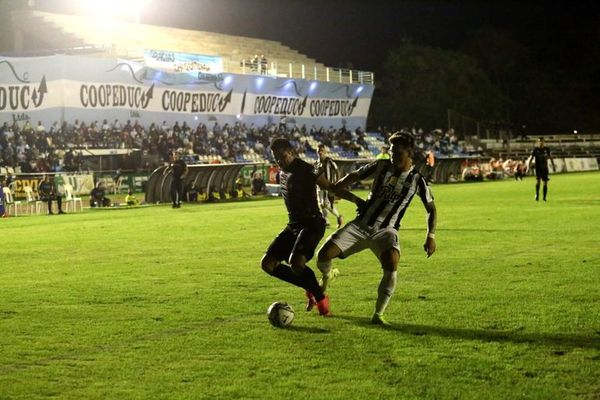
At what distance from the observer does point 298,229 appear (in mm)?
9883

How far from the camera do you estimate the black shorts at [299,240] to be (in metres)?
9.69

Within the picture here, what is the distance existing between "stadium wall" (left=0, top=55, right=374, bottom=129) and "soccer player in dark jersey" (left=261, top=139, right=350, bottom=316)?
34.1 metres

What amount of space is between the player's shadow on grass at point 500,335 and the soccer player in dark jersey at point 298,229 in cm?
84

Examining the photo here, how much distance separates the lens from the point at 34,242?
20062 millimetres

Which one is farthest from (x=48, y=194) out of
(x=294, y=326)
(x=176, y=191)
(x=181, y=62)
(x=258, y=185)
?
(x=294, y=326)

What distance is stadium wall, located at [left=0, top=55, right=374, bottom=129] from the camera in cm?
4206

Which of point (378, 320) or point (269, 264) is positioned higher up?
point (269, 264)

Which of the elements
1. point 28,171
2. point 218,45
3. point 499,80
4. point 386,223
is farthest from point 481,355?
point 499,80

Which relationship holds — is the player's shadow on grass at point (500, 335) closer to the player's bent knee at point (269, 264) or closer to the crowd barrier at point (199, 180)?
the player's bent knee at point (269, 264)

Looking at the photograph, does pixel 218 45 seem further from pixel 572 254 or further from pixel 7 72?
pixel 572 254

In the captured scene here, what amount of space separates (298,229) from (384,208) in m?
0.99

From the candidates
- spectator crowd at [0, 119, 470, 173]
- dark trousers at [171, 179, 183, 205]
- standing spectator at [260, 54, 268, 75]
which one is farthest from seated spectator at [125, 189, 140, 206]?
standing spectator at [260, 54, 268, 75]

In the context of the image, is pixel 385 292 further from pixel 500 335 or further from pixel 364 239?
pixel 500 335

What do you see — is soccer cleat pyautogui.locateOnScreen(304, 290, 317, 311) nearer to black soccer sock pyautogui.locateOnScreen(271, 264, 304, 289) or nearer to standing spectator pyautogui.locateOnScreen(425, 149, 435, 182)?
black soccer sock pyautogui.locateOnScreen(271, 264, 304, 289)
